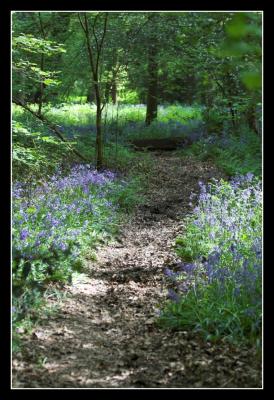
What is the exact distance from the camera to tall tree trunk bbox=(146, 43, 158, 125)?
40.3 ft

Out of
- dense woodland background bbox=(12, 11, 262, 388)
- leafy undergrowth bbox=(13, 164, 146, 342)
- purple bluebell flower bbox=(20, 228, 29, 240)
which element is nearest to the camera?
dense woodland background bbox=(12, 11, 262, 388)

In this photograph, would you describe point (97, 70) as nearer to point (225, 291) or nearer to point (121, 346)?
point (225, 291)

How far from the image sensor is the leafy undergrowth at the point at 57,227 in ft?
16.4

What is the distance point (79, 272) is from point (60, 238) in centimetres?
50

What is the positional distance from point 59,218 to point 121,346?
280 cm

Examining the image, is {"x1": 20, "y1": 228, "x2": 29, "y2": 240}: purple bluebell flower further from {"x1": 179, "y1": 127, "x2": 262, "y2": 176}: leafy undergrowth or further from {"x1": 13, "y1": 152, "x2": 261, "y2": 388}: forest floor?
{"x1": 179, "y1": 127, "x2": 262, "y2": 176}: leafy undergrowth

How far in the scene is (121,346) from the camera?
15.0 ft

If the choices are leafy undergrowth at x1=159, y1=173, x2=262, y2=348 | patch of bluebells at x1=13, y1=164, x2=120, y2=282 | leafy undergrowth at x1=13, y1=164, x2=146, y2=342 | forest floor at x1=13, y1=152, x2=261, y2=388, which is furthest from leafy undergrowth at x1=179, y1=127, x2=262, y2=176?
forest floor at x1=13, y1=152, x2=261, y2=388

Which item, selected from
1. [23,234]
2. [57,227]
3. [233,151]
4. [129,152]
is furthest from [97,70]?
[23,234]

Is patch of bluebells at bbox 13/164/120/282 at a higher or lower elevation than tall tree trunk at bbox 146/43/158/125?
lower

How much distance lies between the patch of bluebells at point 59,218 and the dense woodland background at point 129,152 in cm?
2

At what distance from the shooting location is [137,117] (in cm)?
1847

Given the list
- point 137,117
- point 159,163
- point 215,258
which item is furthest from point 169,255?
point 137,117
